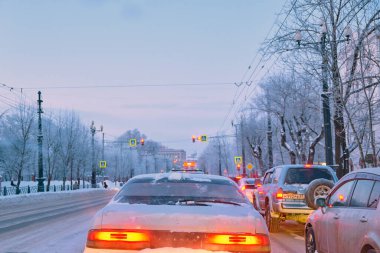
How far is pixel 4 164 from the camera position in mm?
64062

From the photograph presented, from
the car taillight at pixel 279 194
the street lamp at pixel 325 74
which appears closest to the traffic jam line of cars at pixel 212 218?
the car taillight at pixel 279 194

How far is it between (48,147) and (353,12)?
4495cm

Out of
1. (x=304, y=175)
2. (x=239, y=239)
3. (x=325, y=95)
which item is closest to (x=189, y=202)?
(x=239, y=239)

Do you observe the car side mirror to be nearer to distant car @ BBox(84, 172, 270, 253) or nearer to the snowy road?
the snowy road

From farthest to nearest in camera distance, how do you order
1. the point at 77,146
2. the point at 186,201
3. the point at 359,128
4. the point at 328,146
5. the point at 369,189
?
1. the point at 77,146
2. the point at 359,128
3. the point at 328,146
4. the point at 369,189
5. the point at 186,201

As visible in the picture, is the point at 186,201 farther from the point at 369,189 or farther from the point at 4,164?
the point at 4,164

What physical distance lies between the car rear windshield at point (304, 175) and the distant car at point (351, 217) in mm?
5000

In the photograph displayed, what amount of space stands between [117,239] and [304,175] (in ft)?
29.7

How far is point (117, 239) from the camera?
15.7 feet

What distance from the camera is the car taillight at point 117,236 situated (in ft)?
15.5

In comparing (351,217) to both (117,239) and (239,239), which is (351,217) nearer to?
(239,239)

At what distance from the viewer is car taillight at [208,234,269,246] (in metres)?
4.71

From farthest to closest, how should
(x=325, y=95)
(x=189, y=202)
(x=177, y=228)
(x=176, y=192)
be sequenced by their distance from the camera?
1. (x=325, y=95)
2. (x=176, y=192)
3. (x=189, y=202)
4. (x=177, y=228)

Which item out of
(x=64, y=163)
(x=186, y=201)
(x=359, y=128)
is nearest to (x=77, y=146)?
(x=64, y=163)
